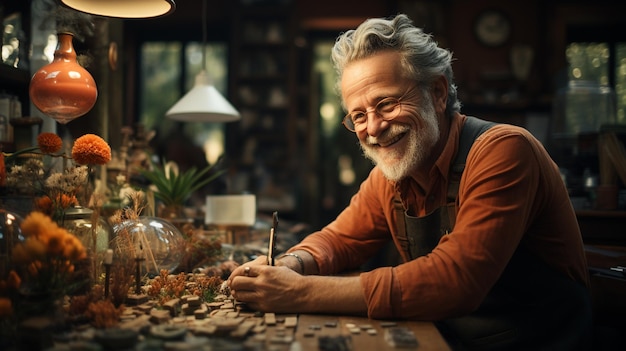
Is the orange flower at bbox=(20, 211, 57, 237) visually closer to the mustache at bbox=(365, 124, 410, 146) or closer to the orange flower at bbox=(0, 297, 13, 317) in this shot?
the orange flower at bbox=(0, 297, 13, 317)

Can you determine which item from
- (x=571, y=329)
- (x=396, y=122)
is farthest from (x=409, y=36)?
(x=571, y=329)

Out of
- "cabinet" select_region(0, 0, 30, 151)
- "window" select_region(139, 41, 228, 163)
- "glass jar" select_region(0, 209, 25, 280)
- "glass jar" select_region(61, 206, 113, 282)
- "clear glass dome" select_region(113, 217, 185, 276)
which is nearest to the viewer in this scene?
"glass jar" select_region(0, 209, 25, 280)

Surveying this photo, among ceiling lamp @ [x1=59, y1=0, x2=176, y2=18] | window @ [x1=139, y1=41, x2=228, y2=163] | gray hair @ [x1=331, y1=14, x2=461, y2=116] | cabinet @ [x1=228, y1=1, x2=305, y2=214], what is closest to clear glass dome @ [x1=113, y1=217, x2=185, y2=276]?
ceiling lamp @ [x1=59, y1=0, x2=176, y2=18]

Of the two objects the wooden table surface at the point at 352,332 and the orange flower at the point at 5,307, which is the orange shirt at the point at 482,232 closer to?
the wooden table surface at the point at 352,332

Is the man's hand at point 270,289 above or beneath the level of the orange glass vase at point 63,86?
beneath

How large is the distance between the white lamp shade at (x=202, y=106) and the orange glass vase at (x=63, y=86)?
108 cm

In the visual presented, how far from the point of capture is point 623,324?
2.08 m

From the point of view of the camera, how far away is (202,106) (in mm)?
3133

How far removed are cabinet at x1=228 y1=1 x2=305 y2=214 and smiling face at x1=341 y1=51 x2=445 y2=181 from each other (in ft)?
17.6

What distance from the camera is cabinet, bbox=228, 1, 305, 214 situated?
24.1ft

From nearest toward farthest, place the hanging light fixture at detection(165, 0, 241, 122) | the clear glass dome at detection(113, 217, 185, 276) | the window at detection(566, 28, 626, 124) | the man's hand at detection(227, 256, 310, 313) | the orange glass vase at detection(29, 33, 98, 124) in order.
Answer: the man's hand at detection(227, 256, 310, 313) < the clear glass dome at detection(113, 217, 185, 276) < the orange glass vase at detection(29, 33, 98, 124) < the hanging light fixture at detection(165, 0, 241, 122) < the window at detection(566, 28, 626, 124)

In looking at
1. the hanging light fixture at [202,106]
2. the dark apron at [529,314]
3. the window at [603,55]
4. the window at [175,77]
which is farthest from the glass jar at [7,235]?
the window at [603,55]

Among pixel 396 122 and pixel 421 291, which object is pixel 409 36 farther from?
pixel 421 291

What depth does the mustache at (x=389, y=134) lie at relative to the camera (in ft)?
6.44
